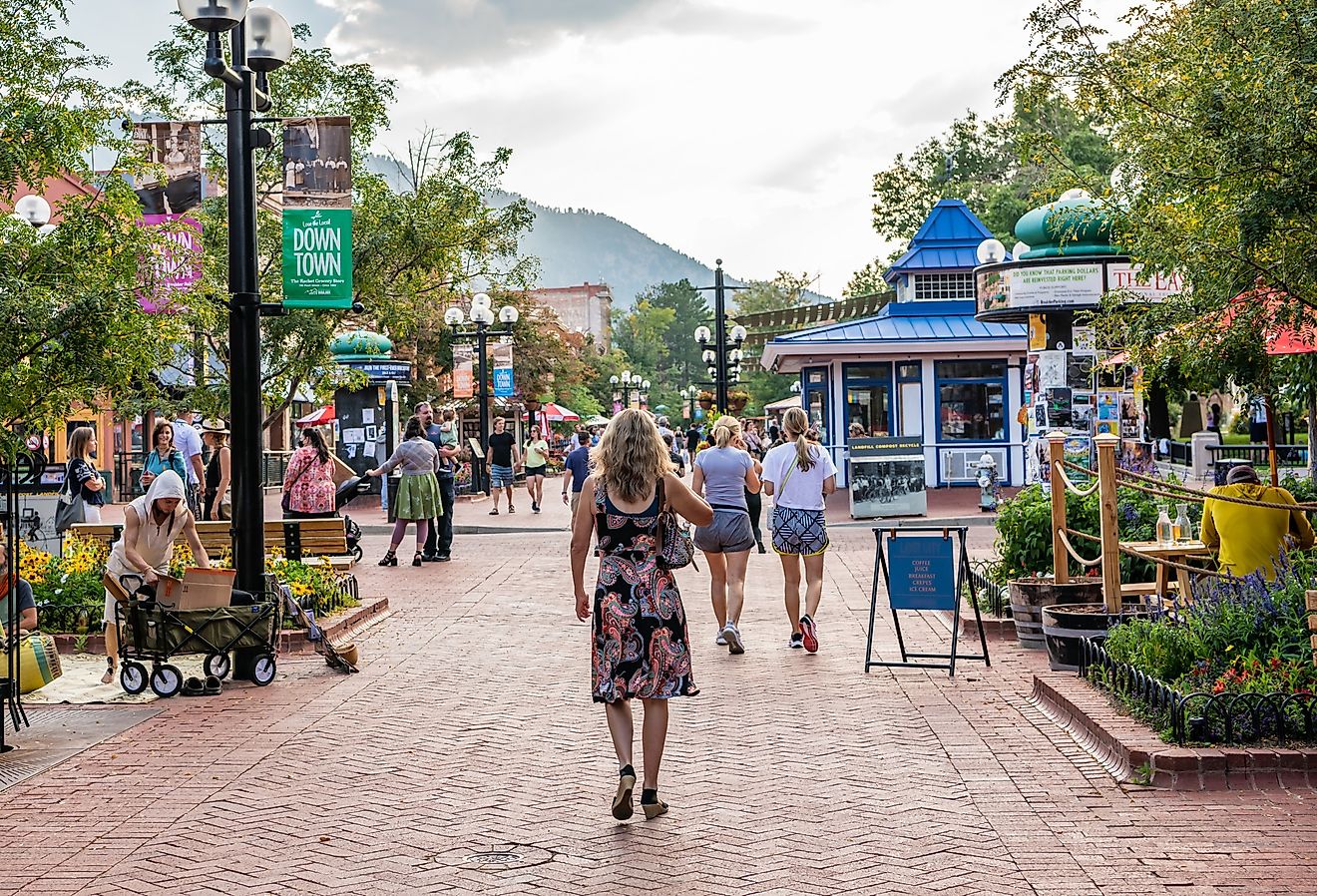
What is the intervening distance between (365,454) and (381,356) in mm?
3079

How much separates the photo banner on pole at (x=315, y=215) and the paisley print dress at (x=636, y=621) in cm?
485

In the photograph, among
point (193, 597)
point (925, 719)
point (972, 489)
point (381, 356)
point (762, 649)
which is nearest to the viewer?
point (925, 719)

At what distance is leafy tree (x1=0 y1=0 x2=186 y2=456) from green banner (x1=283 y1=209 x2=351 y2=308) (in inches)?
62.1

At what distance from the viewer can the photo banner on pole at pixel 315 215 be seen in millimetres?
10727

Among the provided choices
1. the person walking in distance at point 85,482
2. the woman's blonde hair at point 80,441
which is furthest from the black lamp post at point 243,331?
the person walking in distance at point 85,482

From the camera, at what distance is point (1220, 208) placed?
8875 millimetres

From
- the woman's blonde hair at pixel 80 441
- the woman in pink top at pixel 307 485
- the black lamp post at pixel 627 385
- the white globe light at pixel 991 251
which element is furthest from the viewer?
the black lamp post at pixel 627 385

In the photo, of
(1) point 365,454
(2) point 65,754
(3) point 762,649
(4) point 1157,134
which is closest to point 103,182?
(2) point 65,754

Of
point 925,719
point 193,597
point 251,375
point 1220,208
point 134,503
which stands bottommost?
point 925,719

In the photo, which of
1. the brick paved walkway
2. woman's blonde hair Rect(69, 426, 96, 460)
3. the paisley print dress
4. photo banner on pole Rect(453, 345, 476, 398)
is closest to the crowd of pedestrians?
the paisley print dress

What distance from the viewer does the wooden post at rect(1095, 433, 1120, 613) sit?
9.24 m

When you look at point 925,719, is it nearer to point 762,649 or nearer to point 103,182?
point 762,649

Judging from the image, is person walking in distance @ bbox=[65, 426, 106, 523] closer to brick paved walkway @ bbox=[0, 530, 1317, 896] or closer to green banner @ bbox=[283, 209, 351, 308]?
green banner @ bbox=[283, 209, 351, 308]

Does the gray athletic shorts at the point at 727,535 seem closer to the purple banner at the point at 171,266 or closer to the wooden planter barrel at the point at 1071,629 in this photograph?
the wooden planter barrel at the point at 1071,629
